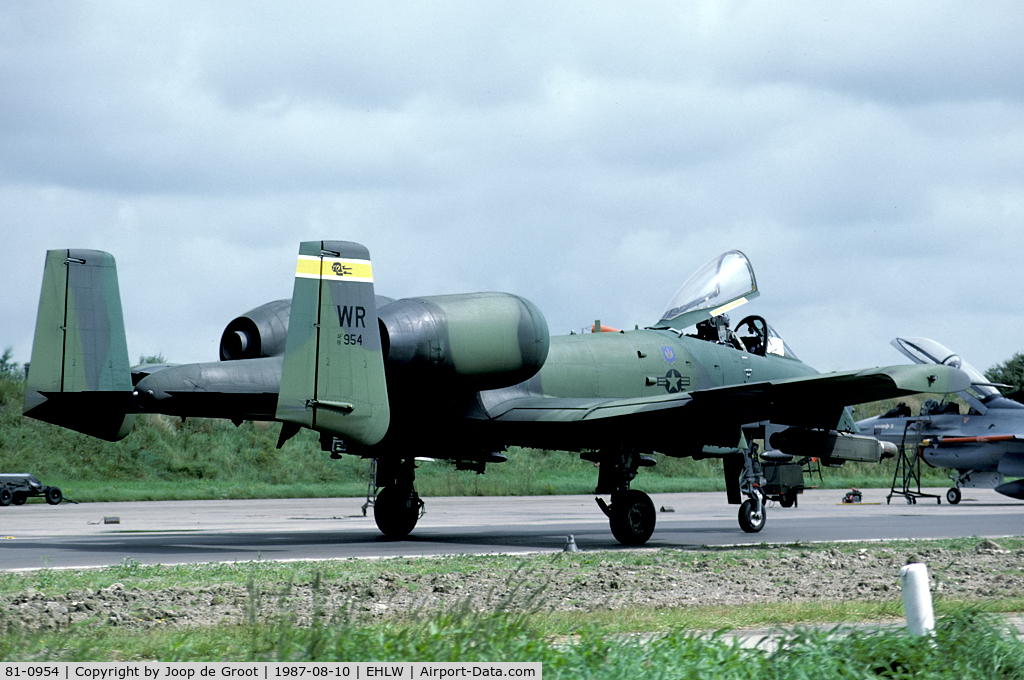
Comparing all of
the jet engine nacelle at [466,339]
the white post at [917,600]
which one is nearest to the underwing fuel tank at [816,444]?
the jet engine nacelle at [466,339]

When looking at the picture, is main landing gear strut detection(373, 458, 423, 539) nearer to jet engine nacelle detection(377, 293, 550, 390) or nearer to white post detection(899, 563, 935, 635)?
jet engine nacelle detection(377, 293, 550, 390)

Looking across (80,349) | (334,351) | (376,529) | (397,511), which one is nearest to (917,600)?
(334,351)

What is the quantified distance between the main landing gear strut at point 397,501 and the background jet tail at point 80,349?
4754mm

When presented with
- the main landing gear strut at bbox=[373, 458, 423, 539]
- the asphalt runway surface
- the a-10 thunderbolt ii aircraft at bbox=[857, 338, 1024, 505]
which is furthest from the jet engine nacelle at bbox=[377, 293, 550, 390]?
the a-10 thunderbolt ii aircraft at bbox=[857, 338, 1024, 505]

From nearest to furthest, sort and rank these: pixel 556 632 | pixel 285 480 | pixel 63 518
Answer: pixel 556 632
pixel 63 518
pixel 285 480

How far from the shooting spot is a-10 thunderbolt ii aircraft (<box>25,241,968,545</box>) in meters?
12.3

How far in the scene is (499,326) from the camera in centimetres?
1415

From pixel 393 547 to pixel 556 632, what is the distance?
8.18 meters

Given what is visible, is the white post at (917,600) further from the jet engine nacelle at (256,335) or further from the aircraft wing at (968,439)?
the aircraft wing at (968,439)

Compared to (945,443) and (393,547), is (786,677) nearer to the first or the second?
(393,547)

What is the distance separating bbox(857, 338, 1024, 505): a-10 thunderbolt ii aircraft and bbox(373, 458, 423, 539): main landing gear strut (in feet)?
60.5

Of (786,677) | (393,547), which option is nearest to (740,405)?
(393,547)

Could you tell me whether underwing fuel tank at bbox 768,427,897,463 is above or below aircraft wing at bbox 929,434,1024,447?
below

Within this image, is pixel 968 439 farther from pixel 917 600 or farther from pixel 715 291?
pixel 917 600
